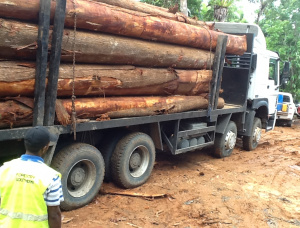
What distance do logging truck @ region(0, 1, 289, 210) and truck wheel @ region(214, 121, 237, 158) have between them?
0.08ft

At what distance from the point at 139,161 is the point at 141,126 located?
0.65 metres

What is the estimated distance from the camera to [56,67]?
4113 millimetres

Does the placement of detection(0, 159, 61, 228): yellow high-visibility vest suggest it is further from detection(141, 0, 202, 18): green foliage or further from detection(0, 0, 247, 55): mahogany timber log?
detection(141, 0, 202, 18): green foliage

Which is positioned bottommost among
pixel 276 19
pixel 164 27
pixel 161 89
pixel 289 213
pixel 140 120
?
pixel 289 213

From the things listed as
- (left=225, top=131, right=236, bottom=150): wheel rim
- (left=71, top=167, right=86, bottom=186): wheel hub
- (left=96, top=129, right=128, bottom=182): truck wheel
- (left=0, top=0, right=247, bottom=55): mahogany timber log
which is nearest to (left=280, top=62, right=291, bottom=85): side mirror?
(left=225, top=131, right=236, bottom=150): wheel rim

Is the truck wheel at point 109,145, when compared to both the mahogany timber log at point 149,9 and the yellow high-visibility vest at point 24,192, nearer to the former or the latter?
the mahogany timber log at point 149,9

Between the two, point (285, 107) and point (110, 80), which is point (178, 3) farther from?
point (110, 80)

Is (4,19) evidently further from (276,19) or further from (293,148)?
(276,19)

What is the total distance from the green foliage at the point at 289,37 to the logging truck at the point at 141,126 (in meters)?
8.45

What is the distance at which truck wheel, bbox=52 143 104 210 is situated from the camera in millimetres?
4434

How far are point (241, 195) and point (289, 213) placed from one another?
860 mm

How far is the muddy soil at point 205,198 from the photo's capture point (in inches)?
181

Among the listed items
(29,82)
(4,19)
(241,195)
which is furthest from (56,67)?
(241,195)

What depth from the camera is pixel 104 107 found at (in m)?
4.90
